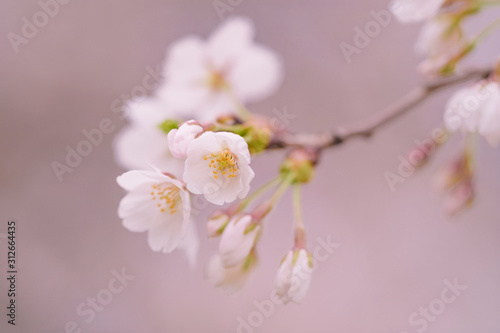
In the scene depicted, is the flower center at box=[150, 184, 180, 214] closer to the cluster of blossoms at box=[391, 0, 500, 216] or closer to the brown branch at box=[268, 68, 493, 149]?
the brown branch at box=[268, 68, 493, 149]

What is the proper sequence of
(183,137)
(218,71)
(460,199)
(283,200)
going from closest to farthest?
(183,137), (460,199), (218,71), (283,200)

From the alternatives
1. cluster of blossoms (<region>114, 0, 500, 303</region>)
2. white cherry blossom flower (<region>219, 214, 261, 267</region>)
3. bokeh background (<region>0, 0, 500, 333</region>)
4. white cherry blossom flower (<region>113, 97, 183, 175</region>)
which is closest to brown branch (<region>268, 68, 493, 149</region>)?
cluster of blossoms (<region>114, 0, 500, 303</region>)

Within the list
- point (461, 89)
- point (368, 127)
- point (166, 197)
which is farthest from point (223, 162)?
point (461, 89)

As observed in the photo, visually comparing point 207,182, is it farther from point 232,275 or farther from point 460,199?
point 460,199

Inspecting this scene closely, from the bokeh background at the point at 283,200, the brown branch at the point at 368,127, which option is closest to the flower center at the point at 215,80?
the brown branch at the point at 368,127

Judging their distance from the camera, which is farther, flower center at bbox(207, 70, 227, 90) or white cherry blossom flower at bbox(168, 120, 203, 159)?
flower center at bbox(207, 70, 227, 90)

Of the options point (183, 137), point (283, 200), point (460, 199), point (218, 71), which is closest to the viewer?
point (183, 137)

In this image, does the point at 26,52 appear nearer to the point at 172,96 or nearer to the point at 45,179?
the point at 45,179

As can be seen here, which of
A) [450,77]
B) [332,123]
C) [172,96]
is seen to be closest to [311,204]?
[332,123]
